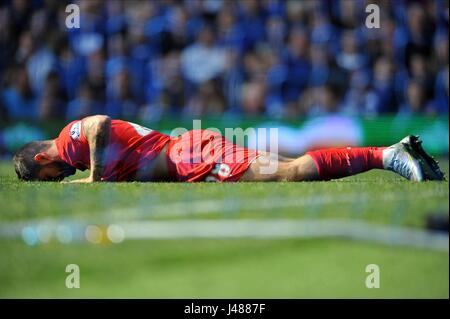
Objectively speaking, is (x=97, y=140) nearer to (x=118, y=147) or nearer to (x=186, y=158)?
(x=118, y=147)

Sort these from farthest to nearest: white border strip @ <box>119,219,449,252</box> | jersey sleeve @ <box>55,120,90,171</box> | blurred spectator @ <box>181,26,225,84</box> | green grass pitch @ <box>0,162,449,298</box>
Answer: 1. blurred spectator @ <box>181,26,225,84</box>
2. jersey sleeve @ <box>55,120,90,171</box>
3. white border strip @ <box>119,219,449,252</box>
4. green grass pitch @ <box>0,162,449,298</box>

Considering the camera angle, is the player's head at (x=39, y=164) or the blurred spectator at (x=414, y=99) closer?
the player's head at (x=39, y=164)

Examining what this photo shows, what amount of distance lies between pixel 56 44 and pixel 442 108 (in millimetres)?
6184

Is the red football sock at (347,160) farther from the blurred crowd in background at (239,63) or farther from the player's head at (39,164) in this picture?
the blurred crowd in background at (239,63)

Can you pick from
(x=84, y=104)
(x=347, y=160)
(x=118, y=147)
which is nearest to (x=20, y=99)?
(x=84, y=104)

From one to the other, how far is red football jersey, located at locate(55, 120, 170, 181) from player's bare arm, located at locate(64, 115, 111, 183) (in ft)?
0.18

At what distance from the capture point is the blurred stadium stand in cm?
1252

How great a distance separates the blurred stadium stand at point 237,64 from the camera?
12516 millimetres

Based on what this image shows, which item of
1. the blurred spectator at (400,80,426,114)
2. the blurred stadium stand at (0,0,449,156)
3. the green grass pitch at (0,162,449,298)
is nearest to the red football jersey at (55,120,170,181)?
the green grass pitch at (0,162,449,298)

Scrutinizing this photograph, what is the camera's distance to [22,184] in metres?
6.98

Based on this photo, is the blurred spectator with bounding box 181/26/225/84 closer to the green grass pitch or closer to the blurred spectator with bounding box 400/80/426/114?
the blurred spectator with bounding box 400/80/426/114

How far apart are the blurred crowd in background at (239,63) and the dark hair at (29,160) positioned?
548cm

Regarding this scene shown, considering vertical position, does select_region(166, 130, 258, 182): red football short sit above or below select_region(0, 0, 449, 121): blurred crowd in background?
below

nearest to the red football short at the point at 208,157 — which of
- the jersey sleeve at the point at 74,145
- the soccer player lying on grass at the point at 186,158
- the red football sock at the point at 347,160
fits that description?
the soccer player lying on grass at the point at 186,158
